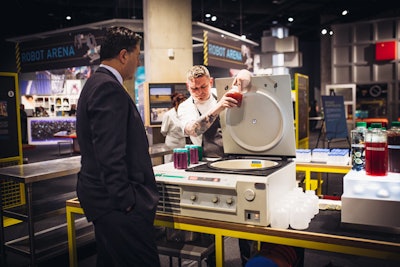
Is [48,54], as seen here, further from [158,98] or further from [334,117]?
[334,117]

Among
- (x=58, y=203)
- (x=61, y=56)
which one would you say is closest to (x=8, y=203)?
(x=58, y=203)

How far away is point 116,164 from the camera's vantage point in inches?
60.2

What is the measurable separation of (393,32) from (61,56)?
31.5ft

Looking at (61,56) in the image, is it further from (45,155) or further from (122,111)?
(122,111)

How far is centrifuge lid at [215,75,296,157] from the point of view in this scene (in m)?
1.92

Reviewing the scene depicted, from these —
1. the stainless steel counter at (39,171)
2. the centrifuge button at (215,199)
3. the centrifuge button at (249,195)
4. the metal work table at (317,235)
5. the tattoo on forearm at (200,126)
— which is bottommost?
the metal work table at (317,235)

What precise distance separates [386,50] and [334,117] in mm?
5471

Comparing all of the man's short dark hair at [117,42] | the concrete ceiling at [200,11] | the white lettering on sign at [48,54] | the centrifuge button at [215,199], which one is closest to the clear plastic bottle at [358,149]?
the centrifuge button at [215,199]

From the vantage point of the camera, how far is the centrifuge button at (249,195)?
5.17 ft

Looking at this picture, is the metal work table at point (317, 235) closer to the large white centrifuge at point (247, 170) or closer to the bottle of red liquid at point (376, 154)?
the large white centrifuge at point (247, 170)

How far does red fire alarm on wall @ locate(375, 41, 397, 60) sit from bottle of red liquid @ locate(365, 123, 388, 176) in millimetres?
10988

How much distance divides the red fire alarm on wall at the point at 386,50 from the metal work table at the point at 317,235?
10955 mm

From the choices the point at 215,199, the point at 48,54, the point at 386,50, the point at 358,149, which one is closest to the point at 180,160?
the point at 215,199

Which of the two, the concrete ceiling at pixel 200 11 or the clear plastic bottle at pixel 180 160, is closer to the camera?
the clear plastic bottle at pixel 180 160
